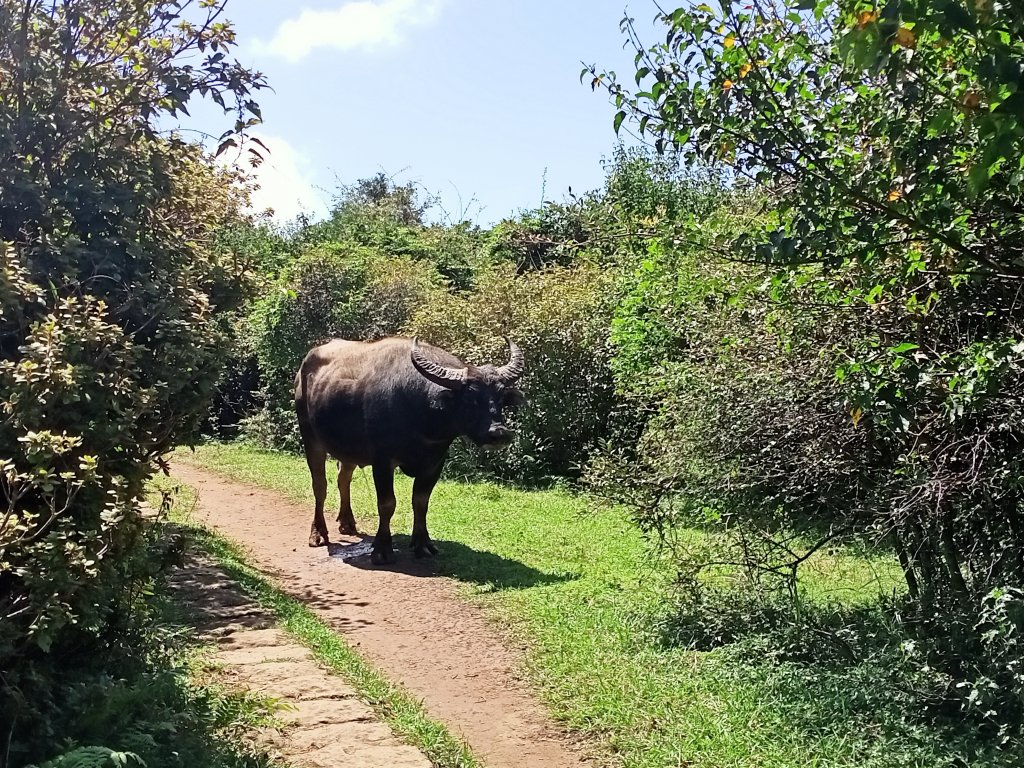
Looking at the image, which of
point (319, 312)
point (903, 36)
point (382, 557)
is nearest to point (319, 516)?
point (382, 557)

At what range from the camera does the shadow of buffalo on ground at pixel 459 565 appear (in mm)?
8750

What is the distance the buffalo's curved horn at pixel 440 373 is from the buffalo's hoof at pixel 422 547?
166cm

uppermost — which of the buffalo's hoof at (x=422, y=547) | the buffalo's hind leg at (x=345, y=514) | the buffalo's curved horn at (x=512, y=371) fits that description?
the buffalo's curved horn at (x=512, y=371)

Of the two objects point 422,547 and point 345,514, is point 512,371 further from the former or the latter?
point 345,514

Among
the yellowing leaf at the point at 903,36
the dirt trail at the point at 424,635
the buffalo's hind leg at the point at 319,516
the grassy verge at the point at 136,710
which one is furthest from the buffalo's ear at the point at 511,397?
the yellowing leaf at the point at 903,36

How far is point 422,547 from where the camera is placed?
32.3 feet

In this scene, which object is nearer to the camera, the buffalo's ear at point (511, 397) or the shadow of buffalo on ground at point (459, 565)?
the shadow of buffalo on ground at point (459, 565)

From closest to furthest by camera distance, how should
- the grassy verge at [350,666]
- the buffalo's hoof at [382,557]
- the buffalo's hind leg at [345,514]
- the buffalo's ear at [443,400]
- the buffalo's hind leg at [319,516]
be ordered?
the grassy verge at [350,666]
the buffalo's hoof at [382,557]
the buffalo's ear at [443,400]
the buffalo's hind leg at [319,516]
the buffalo's hind leg at [345,514]

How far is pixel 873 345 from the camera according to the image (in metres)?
5.04

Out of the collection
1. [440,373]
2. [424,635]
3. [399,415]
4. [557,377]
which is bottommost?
[424,635]

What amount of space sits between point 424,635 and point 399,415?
3196 mm

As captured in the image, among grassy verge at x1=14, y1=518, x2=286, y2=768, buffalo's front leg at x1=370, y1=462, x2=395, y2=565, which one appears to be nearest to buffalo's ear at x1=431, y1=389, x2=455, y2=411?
buffalo's front leg at x1=370, y1=462, x2=395, y2=565

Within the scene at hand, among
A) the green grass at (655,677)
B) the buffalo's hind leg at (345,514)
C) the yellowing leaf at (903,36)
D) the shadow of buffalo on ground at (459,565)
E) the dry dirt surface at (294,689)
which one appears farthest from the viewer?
the buffalo's hind leg at (345,514)

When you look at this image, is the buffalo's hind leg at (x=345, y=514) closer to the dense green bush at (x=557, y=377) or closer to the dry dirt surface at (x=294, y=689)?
the dry dirt surface at (x=294, y=689)
